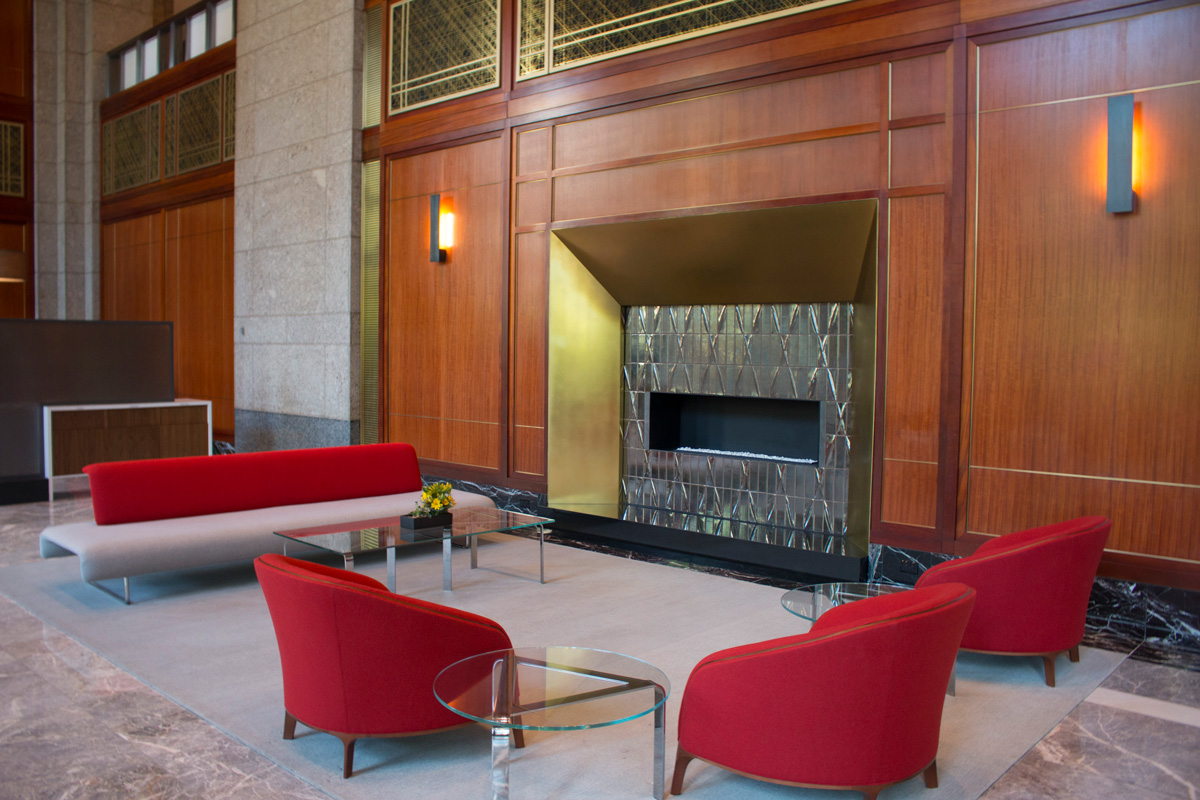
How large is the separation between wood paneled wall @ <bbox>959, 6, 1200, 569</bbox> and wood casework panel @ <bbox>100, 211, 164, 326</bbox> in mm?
10244

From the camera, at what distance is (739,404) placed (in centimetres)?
691

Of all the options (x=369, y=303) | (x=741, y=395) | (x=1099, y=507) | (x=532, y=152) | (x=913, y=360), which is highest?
(x=532, y=152)

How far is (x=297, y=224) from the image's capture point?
29.7 ft

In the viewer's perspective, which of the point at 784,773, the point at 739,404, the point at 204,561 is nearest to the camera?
the point at 784,773

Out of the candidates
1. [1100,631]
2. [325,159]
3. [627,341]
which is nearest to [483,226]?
[627,341]

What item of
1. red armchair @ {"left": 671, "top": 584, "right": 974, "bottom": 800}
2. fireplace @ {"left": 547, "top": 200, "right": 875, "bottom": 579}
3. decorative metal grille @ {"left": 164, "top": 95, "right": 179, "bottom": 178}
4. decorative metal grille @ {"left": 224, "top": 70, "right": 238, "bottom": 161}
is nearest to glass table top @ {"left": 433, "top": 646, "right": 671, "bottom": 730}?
red armchair @ {"left": 671, "top": 584, "right": 974, "bottom": 800}

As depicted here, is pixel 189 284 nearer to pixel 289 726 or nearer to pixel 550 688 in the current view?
pixel 289 726

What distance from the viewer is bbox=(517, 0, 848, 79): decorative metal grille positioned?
5.73m

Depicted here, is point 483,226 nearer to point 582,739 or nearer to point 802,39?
point 802,39

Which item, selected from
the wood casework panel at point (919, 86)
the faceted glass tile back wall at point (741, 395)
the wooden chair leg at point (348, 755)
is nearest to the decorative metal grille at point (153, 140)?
the faceted glass tile back wall at point (741, 395)

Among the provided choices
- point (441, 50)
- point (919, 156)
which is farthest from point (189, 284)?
point (919, 156)

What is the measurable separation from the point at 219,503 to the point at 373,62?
4.71m

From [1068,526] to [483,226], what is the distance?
510cm

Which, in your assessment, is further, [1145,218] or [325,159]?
[325,159]
